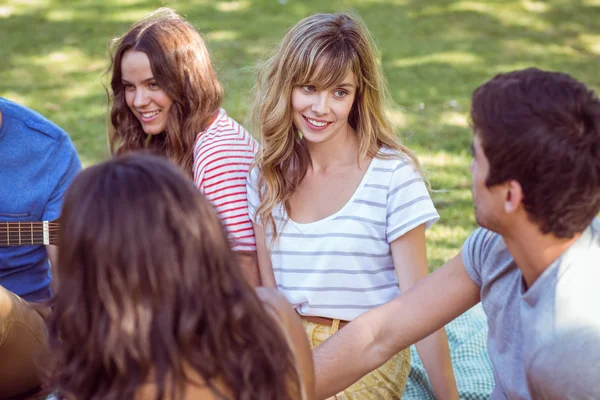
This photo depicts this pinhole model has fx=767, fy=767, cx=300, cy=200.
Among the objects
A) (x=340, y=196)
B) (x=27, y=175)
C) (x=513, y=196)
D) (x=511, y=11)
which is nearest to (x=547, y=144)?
(x=513, y=196)

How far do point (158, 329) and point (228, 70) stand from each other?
20.0 ft

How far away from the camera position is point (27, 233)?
9.96ft

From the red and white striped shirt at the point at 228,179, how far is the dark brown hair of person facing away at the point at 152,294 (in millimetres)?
1338

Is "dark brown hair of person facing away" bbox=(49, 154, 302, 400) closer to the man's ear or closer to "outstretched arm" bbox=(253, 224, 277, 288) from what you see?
the man's ear

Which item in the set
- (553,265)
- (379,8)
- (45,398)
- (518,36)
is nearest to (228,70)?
(379,8)

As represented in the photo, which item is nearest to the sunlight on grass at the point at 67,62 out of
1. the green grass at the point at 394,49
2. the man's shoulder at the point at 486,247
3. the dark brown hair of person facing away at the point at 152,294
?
the green grass at the point at 394,49

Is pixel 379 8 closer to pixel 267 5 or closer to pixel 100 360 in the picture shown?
pixel 267 5

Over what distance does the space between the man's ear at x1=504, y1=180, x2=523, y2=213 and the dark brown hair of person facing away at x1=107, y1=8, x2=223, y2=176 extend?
1558 millimetres

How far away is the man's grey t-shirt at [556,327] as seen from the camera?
1.79 m

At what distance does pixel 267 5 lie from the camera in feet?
30.0

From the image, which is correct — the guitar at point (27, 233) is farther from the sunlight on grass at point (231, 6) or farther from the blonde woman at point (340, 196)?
the sunlight on grass at point (231, 6)

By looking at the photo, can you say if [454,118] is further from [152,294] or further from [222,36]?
[152,294]

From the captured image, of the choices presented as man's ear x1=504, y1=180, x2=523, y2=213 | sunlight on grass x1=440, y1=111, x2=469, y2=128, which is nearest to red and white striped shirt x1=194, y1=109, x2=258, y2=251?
man's ear x1=504, y1=180, x2=523, y2=213

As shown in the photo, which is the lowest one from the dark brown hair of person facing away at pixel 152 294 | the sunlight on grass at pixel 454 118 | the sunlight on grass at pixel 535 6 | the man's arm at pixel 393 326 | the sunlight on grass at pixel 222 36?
the sunlight on grass at pixel 454 118
